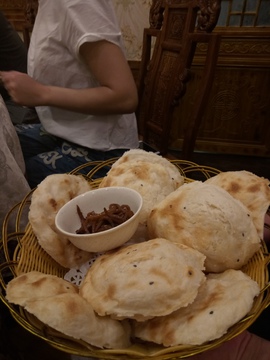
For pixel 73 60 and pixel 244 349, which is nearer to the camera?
pixel 244 349

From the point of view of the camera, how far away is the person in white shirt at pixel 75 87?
1.35 m

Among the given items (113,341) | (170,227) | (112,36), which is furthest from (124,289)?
(112,36)

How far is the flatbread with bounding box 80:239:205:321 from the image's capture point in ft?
2.10

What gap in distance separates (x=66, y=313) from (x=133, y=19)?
3416 millimetres

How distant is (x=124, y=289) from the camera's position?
0.65 metres

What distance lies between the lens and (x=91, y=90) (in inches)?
57.1

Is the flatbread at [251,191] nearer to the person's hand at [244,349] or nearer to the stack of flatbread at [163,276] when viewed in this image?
the stack of flatbread at [163,276]

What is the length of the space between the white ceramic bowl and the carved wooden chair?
34.4 inches

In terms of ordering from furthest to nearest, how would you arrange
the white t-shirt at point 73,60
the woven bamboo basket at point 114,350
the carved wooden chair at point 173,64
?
1. the carved wooden chair at point 173,64
2. the white t-shirt at point 73,60
3. the woven bamboo basket at point 114,350

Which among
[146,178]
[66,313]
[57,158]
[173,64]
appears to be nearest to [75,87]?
[57,158]

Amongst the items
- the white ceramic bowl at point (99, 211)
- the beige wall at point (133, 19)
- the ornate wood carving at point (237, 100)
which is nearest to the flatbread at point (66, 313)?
the white ceramic bowl at point (99, 211)

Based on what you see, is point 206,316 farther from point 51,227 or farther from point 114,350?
point 51,227

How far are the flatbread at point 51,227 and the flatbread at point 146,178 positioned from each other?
0.17 m

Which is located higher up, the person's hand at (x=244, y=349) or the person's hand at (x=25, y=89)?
the person's hand at (x=25, y=89)
